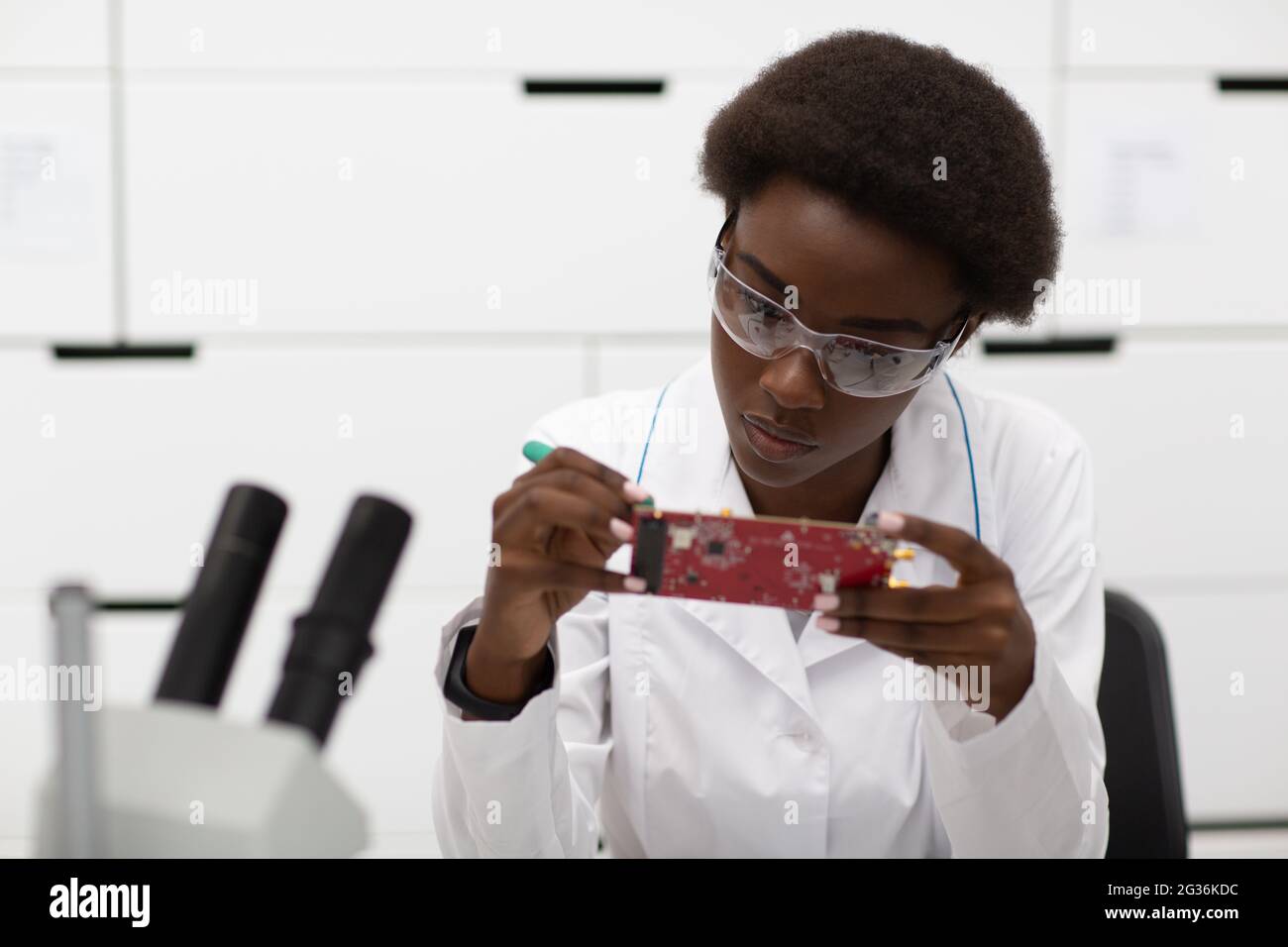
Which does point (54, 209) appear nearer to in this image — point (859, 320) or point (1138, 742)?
point (859, 320)

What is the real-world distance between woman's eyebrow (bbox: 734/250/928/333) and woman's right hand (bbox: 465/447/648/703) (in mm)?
315

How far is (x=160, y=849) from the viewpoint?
1.54ft

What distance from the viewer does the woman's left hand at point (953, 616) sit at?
93 centimetres

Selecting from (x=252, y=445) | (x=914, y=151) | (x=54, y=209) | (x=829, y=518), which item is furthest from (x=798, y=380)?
(x=54, y=209)

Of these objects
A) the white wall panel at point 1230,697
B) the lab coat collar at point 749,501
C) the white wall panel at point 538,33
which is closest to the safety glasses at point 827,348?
the lab coat collar at point 749,501

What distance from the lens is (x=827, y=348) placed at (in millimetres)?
1169

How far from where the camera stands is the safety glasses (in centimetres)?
117

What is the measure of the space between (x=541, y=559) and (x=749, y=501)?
543mm

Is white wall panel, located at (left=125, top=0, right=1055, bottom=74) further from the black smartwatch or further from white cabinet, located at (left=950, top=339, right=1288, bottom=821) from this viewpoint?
the black smartwatch

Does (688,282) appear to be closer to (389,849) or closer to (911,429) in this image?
(911,429)

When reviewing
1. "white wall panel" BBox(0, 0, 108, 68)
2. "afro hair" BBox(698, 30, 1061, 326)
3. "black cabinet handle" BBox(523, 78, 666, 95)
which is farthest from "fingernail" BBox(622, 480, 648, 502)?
"white wall panel" BBox(0, 0, 108, 68)

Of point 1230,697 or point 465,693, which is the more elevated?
point 465,693

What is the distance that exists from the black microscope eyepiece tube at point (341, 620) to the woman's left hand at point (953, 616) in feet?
1.61
